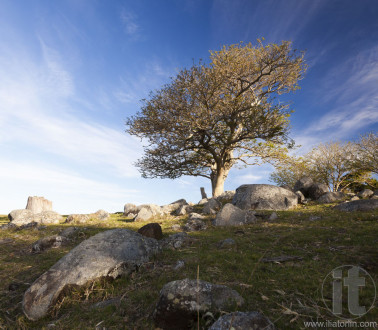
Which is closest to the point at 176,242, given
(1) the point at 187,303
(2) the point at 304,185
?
(1) the point at 187,303

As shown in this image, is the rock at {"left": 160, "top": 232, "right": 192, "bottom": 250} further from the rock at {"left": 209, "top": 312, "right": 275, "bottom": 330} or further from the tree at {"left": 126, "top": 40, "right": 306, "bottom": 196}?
the tree at {"left": 126, "top": 40, "right": 306, "bottom": 196}

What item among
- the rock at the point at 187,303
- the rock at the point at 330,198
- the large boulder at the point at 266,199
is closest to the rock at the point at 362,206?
the large boulder at the point at 266,199

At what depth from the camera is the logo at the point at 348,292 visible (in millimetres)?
3831

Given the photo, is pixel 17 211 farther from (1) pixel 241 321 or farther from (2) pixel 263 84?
(2) pixel 263 84

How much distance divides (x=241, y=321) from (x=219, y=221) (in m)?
10.0

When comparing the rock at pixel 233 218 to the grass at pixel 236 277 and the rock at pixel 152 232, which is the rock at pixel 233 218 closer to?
the grass at pixel 236 277

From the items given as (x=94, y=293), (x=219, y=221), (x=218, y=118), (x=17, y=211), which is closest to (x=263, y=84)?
(x=218, y=118)

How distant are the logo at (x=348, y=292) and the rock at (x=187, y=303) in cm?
164

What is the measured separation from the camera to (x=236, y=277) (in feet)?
17.6

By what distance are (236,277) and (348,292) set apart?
2.19 m

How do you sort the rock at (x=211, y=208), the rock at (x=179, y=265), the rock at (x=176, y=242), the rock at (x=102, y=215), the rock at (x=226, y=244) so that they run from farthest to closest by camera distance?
the rock at (x=102, y=215), the rock at (x=211, y=208), the rock at (x=176, y=242), the rock at (x=226, y=244), the rock at (x=179, y=265)

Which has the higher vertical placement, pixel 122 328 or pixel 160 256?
pixel 160 256

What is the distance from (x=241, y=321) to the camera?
3197 mm

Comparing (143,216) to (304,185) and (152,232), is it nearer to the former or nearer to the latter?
(152,232)
